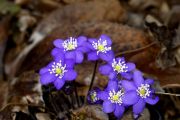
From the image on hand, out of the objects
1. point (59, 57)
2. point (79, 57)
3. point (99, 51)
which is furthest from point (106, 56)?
point (59, 57)

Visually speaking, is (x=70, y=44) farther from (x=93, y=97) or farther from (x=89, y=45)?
(x=93, y=97)

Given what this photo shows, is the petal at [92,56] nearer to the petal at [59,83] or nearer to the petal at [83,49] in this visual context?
the petal at [83,49]

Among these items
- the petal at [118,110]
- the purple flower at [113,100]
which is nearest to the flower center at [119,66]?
the purple flower at [113,100]

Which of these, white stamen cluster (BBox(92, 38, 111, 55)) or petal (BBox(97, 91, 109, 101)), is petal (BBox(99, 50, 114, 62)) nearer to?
white stamen cluster (BBox(92, 38, 111, 55))

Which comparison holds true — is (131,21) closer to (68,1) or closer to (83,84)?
(68,1)

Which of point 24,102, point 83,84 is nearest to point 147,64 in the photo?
point 83,84
